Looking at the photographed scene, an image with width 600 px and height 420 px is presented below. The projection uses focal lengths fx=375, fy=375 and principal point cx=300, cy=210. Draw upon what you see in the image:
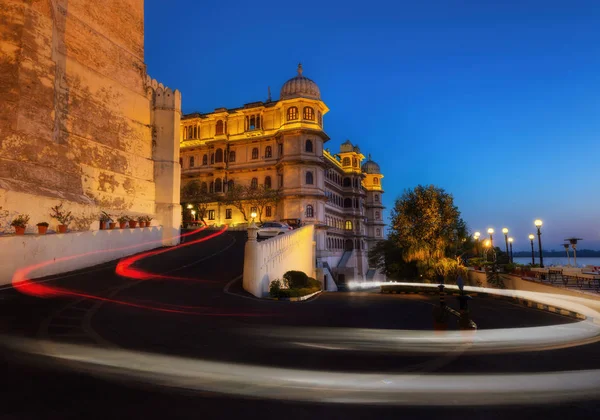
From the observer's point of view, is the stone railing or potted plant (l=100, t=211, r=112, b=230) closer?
the stone railing

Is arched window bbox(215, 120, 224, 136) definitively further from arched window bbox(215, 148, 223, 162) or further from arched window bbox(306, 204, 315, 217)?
arched window bbox(306, 204, 315, 217)

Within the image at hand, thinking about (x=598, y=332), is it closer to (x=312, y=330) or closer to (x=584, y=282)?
(x=312, y=330)

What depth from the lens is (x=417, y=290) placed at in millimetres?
23578

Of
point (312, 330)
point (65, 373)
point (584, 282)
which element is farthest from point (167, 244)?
point (584, 282)

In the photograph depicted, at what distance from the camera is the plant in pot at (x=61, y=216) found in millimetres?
16183

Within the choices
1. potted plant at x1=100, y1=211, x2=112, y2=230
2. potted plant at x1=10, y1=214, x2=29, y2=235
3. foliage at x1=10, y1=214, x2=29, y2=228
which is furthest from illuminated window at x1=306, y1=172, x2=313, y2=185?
potted plant at x1=10, y1=214, x2=29, y2=235

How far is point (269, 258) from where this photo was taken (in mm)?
17016

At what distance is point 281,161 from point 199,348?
45286mm

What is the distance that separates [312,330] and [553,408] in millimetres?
5094

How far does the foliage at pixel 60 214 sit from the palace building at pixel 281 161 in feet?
110

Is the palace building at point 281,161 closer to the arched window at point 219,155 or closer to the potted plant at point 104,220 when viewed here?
the arched window at point 219,155

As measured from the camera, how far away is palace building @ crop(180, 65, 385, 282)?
51094 millimetres

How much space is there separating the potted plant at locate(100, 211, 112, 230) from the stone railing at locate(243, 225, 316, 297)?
32.4 feet

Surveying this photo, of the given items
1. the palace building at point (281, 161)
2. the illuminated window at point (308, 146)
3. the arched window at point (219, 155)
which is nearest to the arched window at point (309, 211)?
the palace building at point (281, 161)
